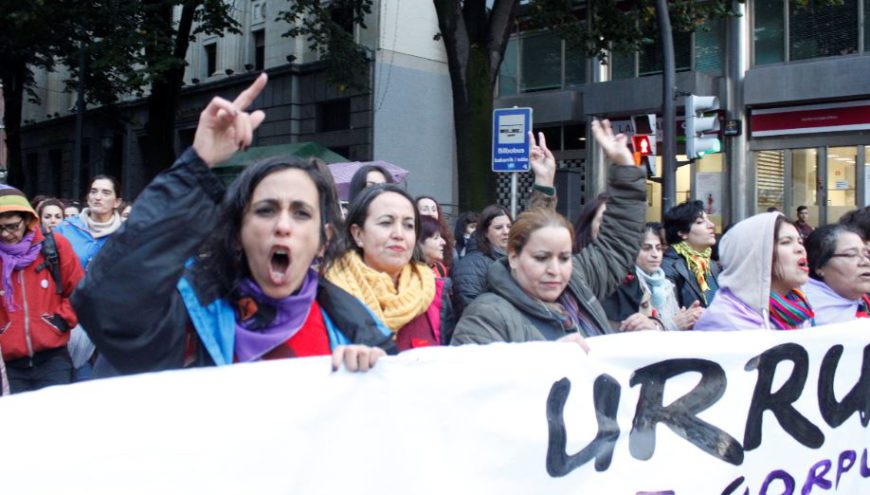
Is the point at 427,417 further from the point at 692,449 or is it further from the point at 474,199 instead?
the point at 474,199

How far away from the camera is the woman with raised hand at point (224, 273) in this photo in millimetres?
1792

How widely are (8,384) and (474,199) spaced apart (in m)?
8.66

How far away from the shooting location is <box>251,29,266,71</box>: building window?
982 inches

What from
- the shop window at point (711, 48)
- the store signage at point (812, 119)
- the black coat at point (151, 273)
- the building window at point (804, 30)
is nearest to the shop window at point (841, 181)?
the store signage at point (812, 119)

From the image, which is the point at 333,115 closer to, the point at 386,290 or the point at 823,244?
the point at 823,244

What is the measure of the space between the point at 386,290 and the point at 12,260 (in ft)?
8.18

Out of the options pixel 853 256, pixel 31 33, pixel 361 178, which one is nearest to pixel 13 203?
pixel 361 178

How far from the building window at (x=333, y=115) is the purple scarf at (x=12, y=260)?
1759 centimetres

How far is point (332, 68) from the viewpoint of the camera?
58.5 feet

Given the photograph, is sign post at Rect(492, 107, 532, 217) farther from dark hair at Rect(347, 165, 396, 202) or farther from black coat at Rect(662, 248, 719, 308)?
dark hair at Rect(347, 165, 396, 202)

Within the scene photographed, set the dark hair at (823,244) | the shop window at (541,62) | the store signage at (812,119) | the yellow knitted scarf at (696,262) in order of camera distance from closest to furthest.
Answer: the dark hair at (823,244) < the yellow knitted scarf at (696,262) < the store signage at (812,119) < the shop window at (541,62)

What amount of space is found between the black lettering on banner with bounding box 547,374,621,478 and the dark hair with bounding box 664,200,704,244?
3.76m

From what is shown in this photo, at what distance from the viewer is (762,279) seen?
3.60m

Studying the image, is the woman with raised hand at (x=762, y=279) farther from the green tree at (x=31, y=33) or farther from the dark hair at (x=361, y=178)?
the green tree at (x=31, y=33)
